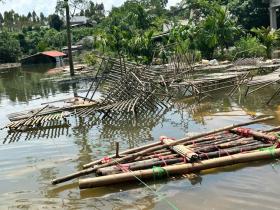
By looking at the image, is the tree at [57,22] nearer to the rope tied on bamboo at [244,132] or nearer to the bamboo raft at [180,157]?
the rope tied on bamboo at [244,132]

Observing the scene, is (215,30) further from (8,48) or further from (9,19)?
(9,19)

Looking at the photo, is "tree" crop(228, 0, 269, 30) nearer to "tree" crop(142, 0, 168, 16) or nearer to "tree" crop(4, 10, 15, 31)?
"tree" crop(142, 0, 168, 16)

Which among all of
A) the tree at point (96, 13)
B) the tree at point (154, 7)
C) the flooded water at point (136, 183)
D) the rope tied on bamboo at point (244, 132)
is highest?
the tree at point (96, 13)

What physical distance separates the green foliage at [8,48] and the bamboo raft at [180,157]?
53.2 m

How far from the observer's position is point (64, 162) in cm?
968

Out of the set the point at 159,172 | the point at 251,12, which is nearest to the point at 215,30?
the point at 251,12

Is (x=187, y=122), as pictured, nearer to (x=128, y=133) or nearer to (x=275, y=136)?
(x=128, y=133)

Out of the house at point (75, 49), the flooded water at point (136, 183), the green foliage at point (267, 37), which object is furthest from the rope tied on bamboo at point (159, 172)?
the house at point (75, 49)

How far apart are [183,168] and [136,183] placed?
90 centimetres

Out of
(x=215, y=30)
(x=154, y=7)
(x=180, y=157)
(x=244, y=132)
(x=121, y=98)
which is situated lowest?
(x=180, y=157)

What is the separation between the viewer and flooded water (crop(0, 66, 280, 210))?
6.98 meters

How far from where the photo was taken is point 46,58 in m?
54.0

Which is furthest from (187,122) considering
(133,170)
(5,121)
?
(5,121)

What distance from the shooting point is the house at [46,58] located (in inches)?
2050
